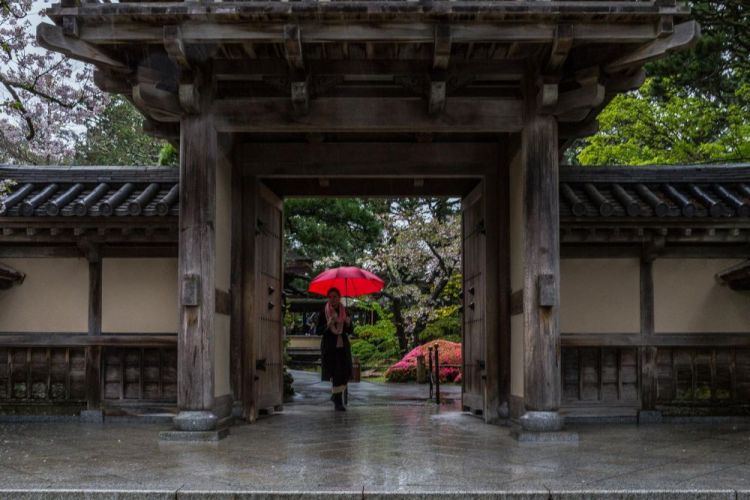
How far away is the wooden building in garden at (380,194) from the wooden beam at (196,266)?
2cm

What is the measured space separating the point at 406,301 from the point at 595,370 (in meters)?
15.8

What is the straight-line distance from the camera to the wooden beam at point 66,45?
724cm

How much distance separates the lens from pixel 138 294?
10102 mm

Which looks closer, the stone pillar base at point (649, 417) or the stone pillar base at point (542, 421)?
the stone pillar base at point (542, 421)

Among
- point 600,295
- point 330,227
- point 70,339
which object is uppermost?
point 330,227

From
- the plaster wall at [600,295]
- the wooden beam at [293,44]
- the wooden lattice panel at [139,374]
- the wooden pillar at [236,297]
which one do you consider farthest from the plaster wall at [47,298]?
the plaster wall at [600,295]

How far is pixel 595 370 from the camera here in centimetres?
987

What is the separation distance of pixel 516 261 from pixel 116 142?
73.6 feet

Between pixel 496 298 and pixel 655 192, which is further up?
pixel 655 192

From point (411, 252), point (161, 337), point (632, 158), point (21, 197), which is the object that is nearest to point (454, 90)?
point (161, 337)

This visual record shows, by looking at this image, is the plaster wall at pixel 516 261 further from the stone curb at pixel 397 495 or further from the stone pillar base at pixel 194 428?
the stone curb at pixel 397 495

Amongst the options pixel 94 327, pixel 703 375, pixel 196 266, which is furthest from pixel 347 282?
pixel 196 266

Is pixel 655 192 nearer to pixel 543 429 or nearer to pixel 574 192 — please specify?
pixel 574 192

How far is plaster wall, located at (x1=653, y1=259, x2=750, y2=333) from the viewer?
10.0 m
